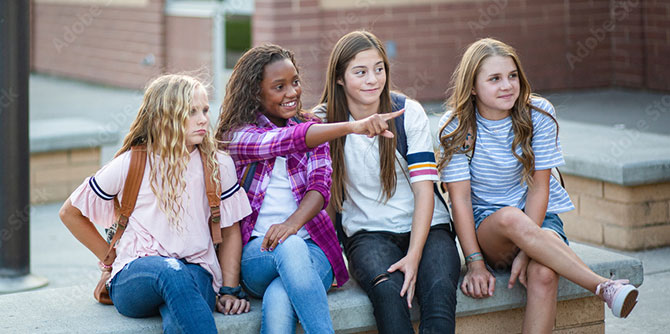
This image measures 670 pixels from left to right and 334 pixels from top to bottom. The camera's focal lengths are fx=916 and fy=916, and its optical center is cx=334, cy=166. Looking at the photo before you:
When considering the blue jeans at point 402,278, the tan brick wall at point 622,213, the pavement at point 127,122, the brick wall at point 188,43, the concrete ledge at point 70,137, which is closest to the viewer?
the blue jeans at point 402,278

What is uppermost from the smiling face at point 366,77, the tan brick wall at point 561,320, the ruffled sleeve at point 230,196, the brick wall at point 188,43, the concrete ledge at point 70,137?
the brick wall at point 188,43

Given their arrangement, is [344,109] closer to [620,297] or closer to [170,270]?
[170,270]

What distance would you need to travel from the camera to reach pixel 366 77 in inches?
145

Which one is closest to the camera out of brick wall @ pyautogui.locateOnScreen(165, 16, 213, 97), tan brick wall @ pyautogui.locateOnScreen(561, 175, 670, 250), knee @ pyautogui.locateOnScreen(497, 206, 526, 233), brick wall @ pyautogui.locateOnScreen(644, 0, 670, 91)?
knee @ pyautogui.locateOnScreen(497, 206, 526, 233)

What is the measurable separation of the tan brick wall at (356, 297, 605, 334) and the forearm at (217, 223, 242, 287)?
863mm

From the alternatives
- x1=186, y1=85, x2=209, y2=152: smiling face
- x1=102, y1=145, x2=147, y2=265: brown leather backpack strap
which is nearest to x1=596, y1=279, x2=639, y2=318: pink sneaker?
x1=186, y1=85, x2=209, y2=152: smiling face

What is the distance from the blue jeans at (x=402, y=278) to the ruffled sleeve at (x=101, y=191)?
3.08ft

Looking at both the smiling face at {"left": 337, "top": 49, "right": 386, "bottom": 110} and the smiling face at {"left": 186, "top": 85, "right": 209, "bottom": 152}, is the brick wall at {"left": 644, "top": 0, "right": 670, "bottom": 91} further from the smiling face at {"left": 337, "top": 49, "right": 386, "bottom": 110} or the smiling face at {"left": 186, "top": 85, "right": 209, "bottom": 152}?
the smiling face at {"left": 186, "top": 85, "right": 209, "bottom": 152}

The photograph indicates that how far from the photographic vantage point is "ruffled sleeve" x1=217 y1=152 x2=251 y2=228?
10.9ft

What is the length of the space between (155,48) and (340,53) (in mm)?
9282

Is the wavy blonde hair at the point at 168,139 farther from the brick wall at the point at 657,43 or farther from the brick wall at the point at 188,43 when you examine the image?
the brick wall at the point at 657,43

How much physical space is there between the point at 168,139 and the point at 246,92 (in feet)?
1.50

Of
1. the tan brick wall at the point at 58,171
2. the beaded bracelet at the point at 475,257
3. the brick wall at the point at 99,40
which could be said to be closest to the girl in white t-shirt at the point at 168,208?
the beaded bracelet at the point at 475,257

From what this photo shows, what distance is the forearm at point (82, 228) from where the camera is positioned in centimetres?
325
